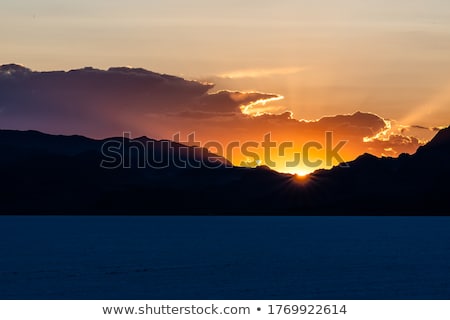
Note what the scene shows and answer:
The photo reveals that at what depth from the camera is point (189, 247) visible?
6393 inches

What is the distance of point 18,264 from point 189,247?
49520 millimetres

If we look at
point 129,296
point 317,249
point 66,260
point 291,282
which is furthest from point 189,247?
point 129,296

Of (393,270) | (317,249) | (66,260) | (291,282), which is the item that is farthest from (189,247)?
(291,282)

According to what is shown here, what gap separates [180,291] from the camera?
281 feet

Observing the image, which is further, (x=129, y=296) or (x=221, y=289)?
(x=221, y=289)

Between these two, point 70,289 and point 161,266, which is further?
point 161,266
